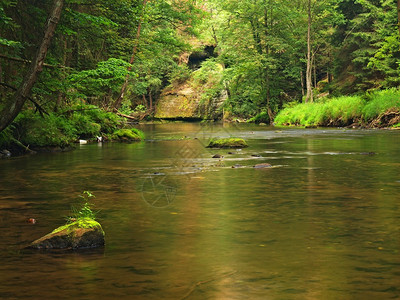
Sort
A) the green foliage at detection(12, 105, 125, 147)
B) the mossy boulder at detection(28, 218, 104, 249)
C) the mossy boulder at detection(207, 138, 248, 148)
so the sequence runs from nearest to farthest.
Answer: the mossy boulder at detection(28, 218, 104, 249), the green foliage at detection(12, 105, 125, 147), the mossy boulder at detection(207, 138, 248, 148)

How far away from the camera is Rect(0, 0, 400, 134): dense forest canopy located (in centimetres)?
2271

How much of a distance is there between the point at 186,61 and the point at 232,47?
1775 centimetres

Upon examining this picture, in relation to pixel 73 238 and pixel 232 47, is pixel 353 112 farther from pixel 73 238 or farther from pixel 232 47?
pixel 73 238

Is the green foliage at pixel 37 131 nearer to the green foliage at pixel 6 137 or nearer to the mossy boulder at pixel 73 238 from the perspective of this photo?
the green foliage at pixel 6 137

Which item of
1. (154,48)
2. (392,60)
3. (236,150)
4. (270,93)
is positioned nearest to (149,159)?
(236,150)

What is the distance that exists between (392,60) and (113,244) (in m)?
39.1

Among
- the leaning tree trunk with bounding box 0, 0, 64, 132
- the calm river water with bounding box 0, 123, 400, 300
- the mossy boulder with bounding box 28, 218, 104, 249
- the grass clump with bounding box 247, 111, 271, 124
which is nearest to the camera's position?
the calm river water with bounding box 0, 123, 400, 300

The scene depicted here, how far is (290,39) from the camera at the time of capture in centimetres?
5703

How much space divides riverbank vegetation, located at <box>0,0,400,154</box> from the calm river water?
5055mm

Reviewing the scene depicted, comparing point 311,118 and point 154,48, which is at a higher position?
point 154,48

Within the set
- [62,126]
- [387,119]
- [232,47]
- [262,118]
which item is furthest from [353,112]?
[62,126]

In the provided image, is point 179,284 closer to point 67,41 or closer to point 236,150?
point 236,150

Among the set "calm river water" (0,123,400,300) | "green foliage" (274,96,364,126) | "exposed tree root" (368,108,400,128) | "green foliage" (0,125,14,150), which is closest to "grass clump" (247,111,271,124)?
"green foliage" (274,96,364,126)

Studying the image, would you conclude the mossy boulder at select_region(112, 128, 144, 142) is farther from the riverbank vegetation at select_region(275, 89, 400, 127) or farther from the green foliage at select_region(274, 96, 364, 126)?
the green foliage at select_region(274, 96, 364, 126)
